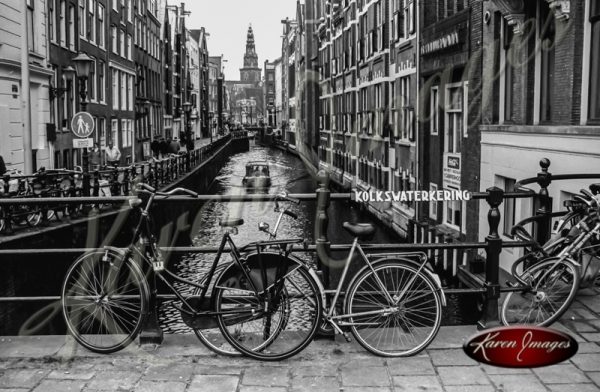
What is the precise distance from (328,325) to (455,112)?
15.3m

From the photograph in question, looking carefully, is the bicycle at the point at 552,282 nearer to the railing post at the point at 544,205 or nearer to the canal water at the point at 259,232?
the railing post at the point at 544,205

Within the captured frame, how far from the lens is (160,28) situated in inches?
2420

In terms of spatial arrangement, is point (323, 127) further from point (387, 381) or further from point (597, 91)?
point (387, 381)

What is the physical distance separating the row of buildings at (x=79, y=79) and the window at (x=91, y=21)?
0.02m

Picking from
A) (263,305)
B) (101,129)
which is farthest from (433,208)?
(101,129)

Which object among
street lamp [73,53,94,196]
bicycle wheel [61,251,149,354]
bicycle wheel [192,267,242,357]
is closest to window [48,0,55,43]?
street lamp [73,53,94,196]

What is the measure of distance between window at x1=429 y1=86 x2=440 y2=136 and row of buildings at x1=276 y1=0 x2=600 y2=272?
0.11 ft

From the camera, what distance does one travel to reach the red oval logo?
2.28 metres

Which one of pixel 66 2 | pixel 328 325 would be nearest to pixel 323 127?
pixel 66 2

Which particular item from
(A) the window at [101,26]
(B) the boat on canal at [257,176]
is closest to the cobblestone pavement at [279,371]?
(A) the window at [101,26]

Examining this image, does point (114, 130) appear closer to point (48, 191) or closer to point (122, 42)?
point (122, 42)

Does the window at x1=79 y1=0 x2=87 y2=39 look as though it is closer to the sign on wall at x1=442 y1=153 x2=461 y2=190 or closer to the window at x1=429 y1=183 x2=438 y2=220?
the window at x1=429 y1=183 x2=438 y2=220

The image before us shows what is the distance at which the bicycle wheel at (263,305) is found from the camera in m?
4.82

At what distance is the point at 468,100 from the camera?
1747 centimetres
